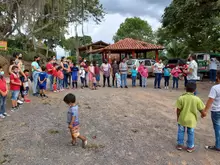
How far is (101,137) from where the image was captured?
5.24 meters

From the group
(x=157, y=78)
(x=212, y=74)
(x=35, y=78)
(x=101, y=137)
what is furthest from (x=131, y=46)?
(x=101, y=137)

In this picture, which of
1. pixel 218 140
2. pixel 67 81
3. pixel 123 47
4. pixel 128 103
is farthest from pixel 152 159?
pixel 123 47

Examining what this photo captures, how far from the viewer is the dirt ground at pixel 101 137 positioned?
427 cm

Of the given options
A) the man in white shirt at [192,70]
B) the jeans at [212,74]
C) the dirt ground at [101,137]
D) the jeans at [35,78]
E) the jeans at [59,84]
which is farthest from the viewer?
the jeans at [212,74]

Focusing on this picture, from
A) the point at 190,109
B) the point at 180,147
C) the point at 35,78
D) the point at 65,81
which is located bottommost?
the point at 180,147

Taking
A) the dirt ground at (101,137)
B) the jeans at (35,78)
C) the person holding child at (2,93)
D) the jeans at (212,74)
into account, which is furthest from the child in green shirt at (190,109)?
the jeans at (212,74)

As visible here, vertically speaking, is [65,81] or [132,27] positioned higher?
[132,27]

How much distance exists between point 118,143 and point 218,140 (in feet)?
6.58

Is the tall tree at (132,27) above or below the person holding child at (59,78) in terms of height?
above

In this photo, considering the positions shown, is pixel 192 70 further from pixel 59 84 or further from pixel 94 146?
pixel 94 146

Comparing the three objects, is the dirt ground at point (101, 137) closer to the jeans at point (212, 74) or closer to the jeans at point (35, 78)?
the jeans at point (35, 78)

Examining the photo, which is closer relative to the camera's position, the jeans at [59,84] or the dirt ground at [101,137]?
the dirt ground at [101,137]

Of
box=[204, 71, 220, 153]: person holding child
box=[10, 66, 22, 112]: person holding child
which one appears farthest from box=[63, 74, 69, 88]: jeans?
box=[204, 71, 220, 153]: person holding child

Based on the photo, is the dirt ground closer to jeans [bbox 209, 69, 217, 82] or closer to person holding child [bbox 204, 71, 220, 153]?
person holding child [bbox 204, 71, 220, 153]
